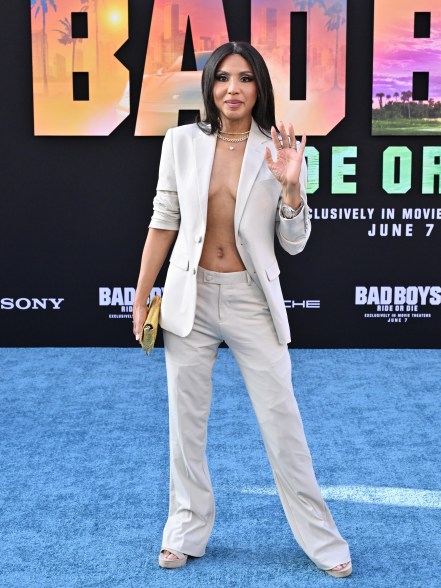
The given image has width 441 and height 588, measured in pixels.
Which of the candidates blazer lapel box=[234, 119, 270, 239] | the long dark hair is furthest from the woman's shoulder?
blazer lapel box=[234, 119, 270, 239]

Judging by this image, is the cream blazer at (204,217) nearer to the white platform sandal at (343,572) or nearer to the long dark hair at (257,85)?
the long dark hair at (257,85)

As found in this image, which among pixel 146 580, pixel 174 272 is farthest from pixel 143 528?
pixel 174 272

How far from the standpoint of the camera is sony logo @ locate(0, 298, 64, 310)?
5.71 metres

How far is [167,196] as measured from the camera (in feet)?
8.96

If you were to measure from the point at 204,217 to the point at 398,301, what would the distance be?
3262 mm

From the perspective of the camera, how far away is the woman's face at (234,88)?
8.55 feet

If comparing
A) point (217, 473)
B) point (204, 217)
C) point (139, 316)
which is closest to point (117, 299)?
point (217, 473)

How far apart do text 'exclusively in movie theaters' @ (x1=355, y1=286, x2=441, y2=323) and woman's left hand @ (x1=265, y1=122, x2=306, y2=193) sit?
315 centimetres

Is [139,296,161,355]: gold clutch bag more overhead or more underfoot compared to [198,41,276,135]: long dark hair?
more underfoot

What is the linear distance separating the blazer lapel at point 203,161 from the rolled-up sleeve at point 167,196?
0.26ft

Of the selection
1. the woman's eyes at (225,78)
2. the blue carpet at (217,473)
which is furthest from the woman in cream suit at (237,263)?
the blue carpet at (217,473)

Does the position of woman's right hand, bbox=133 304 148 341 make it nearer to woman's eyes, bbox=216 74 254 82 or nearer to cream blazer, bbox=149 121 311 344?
cream blazer, bbox=149 121 311 344

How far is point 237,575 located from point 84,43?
3.71 meters

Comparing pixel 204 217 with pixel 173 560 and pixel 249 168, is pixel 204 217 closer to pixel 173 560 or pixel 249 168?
pixel 249 168
